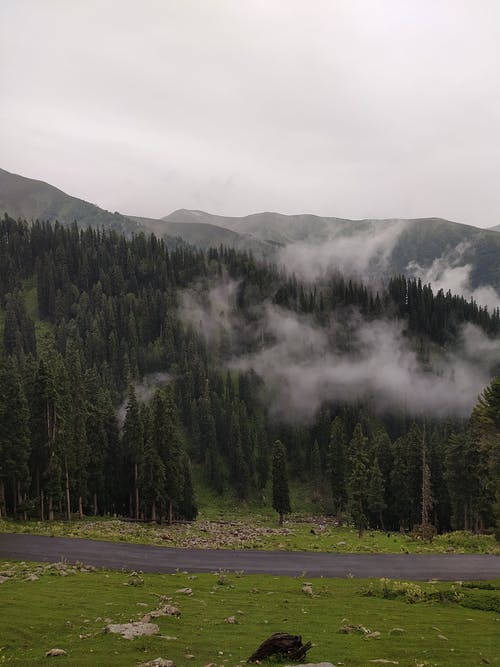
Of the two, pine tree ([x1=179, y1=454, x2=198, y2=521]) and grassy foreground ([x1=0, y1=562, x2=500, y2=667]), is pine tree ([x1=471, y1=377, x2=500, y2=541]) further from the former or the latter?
pine tree ([x1=179, y1=454, x2=198, y2=521])

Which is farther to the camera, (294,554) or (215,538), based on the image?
(215,538)

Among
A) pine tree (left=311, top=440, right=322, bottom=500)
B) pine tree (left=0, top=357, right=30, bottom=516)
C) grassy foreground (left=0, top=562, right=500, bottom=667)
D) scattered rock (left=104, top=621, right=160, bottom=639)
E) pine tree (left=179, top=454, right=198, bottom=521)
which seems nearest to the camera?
grassy foreground (left=0, top=562, right=500, bottom=667)

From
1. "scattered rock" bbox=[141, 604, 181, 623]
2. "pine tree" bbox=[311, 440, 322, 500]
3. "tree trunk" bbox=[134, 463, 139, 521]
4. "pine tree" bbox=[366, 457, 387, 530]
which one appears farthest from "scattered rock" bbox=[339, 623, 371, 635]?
"pine tree" bbox=[311, 440, 322, 500]

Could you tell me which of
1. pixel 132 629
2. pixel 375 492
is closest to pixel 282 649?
pixel 132 629

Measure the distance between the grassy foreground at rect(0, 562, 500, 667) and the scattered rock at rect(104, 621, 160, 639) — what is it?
386 mm

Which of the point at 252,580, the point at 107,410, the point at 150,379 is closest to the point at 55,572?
the point at 252,580

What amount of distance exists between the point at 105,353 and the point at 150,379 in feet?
63.1

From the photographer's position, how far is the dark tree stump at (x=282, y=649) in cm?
2239

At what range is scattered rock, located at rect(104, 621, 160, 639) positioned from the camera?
81.2ft

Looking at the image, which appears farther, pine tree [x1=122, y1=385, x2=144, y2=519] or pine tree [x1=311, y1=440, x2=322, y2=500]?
pine tree [x1=311, y1=440, x2=322, y2=500]

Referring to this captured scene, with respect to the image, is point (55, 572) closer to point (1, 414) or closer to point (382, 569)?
point (382, 569)

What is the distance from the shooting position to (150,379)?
641 ft

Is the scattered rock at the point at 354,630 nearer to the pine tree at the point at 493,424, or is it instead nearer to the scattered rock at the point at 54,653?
the scattered rock at the point at 54,653

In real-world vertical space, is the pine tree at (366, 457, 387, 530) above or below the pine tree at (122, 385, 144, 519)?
below
